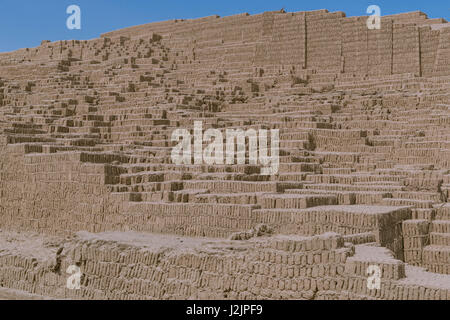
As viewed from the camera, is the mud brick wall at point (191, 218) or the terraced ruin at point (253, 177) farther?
the mud brick wall at point (191, 218)

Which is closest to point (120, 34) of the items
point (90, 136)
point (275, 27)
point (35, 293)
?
point (275, 27)

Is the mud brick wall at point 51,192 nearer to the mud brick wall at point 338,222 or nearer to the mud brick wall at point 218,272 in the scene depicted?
the mud brick wall at point 218,272

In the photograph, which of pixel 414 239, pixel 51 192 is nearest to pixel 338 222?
pixel 414 239

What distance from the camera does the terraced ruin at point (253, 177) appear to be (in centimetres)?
939

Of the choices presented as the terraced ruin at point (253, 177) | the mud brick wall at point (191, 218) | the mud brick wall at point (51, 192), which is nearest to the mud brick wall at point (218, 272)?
the terraced ruin at point (253, 177)

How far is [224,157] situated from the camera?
1741cm

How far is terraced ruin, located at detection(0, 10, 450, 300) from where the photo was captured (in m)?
9.39

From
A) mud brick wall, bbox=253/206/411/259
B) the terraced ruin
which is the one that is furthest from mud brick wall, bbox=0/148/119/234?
mud brick wall, bbox=253/206/411/259

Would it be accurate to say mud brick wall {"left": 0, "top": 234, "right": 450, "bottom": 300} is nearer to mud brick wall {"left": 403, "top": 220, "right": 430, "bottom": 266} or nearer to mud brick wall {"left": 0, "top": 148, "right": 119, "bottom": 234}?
mud brick wall {"left": 0, "top": 148, "right": 119, "bottom": 234}

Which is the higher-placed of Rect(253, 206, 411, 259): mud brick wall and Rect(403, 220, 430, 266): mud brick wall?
Rect(253, 206, 411, 259): mud brick wall

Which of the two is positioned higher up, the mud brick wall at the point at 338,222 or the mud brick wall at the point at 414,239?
the mud brick wall at the point at 338,222

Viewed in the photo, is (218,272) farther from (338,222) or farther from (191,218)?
(191,218)

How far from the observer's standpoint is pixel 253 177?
15211 mm

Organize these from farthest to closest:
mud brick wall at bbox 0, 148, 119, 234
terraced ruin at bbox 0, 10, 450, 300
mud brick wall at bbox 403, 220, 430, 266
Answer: mud brick wall at bbox 0, 148, 119, 234
mud brick wall at bbox 403, 220, 430, 266
terraced ruin at bbox 0, 10, 450, 300
